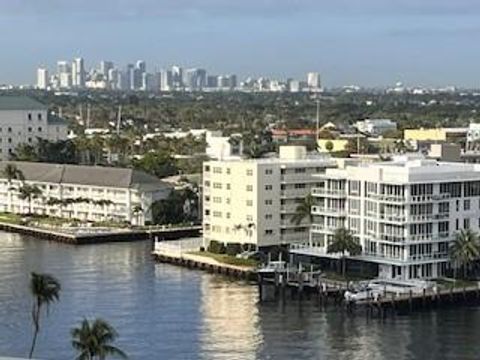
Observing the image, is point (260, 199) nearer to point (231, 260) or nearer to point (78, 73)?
point (231, 260)

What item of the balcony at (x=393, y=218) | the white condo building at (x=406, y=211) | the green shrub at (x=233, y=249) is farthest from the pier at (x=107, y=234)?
the balcony at (x=393, y=218)

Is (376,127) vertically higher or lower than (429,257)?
higher

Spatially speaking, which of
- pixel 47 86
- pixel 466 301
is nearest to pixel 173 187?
pixel 466 301

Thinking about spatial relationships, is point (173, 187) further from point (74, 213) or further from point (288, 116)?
point (288, 116)

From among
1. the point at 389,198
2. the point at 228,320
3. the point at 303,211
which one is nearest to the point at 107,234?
the point at 303,211

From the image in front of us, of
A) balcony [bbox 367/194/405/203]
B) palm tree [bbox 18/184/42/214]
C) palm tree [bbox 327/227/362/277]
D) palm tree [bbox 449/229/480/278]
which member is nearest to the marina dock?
palm tree [bbox 327/227/362/277]

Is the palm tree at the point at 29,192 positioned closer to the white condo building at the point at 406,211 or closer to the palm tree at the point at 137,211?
the palm tree at the point at 137,211
